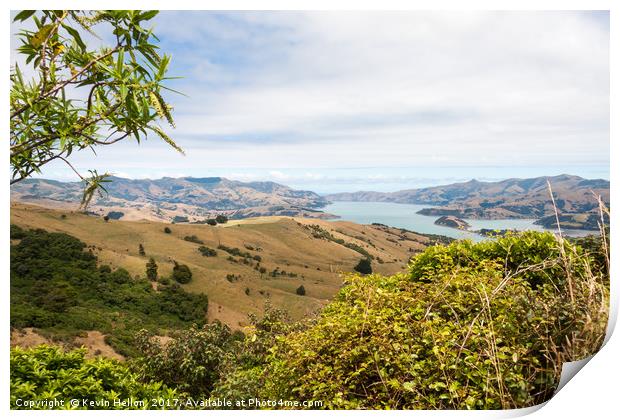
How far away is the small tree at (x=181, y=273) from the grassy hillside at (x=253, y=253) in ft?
1.11

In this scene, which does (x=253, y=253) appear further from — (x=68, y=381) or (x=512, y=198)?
(x=68, y=381)

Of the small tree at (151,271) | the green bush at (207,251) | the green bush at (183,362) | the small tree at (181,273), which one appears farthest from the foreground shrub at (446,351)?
the green bush at (207,251)

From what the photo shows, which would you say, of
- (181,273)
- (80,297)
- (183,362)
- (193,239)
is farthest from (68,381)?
(193,239)

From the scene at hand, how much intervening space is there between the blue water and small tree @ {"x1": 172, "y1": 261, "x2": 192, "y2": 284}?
6219 millimetres

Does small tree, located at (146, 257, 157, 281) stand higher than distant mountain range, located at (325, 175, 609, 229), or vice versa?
distant mountain range, located at (325, 175, 609, 229)

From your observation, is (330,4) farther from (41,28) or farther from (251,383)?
(251,383)

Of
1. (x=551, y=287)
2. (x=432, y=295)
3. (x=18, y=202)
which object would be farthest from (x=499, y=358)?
(x=18, y=202)

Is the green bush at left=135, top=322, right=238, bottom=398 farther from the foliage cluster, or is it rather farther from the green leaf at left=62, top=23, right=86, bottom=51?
the green leaf at left=62, top=23, right=86, bottom=51

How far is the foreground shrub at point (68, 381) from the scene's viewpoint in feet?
10.0

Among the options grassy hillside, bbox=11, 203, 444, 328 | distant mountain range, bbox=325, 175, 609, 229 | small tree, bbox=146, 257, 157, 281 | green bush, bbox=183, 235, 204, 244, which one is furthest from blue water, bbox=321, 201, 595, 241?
green bush, bbox=183, 235, 204, 244

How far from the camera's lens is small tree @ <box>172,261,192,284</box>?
491 inches

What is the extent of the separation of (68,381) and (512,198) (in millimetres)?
7587

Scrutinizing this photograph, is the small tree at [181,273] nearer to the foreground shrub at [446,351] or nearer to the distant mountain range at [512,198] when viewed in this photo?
the distant mountain range at [512,198]

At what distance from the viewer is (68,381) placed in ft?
9.96
